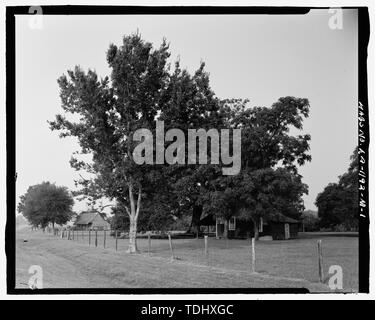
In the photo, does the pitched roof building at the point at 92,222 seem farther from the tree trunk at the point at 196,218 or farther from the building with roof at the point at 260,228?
the building with roof at the point at 260,228

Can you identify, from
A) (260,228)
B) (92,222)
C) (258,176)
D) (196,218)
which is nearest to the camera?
(258,176)

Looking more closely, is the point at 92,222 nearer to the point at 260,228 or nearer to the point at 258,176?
the point at 260,228

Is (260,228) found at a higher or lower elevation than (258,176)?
lower

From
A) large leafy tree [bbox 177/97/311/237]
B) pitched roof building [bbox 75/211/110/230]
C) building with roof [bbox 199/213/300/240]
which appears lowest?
pitched roof building [bbox 75/211/110/230]

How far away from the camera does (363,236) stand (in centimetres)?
1112

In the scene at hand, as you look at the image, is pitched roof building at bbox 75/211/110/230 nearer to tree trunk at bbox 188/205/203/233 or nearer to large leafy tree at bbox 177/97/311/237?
tree trunk at bbox 188/205/203/233

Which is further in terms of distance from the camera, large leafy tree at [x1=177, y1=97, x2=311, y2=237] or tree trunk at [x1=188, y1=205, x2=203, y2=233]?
tree trunk at [x1=188, y1=205, x2=203, y2=233]

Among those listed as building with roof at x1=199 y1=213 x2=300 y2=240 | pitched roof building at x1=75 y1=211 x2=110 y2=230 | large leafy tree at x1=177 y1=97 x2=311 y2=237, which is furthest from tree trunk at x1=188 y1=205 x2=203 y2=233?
pitched roof building at x1=75 y1=211 x2=110 y2=230

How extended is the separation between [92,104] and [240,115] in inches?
465

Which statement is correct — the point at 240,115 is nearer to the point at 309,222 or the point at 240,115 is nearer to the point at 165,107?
the point at 165,107

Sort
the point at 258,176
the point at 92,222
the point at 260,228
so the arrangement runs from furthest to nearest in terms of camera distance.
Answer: the point at 92,222 < the point at 260,228 < the point at 258,176

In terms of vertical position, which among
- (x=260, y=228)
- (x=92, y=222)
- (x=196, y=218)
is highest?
(x=196, y=218)

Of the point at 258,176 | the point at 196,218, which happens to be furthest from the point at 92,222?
the point at 258,176
